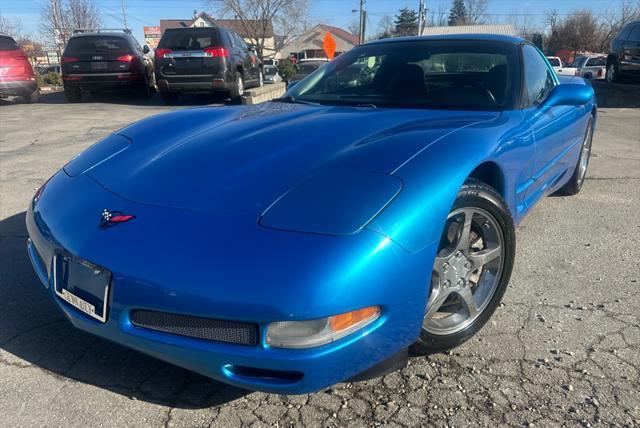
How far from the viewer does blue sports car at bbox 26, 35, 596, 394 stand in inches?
63.5

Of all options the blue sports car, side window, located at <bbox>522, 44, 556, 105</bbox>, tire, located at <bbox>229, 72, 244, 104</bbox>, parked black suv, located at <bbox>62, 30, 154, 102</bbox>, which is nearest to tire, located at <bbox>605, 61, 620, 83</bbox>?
tire, located at <bbox>229, 72, 244, 104</bbox>

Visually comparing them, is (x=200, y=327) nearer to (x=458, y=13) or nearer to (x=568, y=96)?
(x=568, y=96)

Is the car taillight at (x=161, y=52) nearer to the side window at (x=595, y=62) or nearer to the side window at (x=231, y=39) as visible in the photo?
the side window at (x=231, y=39)

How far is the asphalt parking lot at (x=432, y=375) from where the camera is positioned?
1.87 m

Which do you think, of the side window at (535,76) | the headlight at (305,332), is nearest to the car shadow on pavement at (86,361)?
the headlight at (305,332)

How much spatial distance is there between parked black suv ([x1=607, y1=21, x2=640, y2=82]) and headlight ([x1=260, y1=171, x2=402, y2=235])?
13461 mm

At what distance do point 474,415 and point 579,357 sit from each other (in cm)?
66

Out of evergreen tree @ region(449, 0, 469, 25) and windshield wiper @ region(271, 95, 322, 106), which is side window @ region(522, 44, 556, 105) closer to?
windshield wiper @ region(271, 95, 322, 106)

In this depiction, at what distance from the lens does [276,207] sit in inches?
72.2

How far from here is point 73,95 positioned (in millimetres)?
12094

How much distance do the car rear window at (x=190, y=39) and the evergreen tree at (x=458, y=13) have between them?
70.7m

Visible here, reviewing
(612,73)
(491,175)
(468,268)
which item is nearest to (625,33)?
(612,73)

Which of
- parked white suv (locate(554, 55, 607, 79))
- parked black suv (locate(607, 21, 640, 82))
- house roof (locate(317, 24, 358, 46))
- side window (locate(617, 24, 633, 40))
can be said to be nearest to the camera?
parked black suv (locate(607, 21, 640, 82))

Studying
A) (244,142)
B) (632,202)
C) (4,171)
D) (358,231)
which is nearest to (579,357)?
(358,231)
